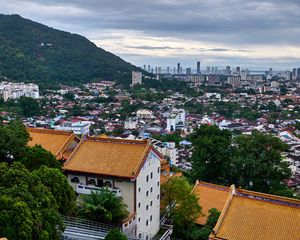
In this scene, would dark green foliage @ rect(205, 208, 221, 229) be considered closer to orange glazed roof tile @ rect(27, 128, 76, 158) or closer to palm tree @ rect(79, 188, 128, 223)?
palm tree @ rect(79, 188, 128, 223)

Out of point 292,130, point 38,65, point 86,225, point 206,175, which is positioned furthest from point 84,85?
point 86,225

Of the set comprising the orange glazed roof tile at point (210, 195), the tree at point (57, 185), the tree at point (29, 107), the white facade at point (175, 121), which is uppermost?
the tree at point (57, 185)

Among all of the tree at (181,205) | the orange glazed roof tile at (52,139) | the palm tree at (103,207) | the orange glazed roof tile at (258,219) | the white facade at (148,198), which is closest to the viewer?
the orange glazed roof tile at (258,219)

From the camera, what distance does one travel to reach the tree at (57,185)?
45.5 ft

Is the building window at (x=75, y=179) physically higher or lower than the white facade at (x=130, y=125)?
higher

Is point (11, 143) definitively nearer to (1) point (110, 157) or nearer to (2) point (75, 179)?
(2) point (75, 179)

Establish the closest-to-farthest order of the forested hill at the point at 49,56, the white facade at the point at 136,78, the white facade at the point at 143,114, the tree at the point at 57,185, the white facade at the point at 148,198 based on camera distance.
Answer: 1. the tree at the point at 57,185
2. the white facade at the point at 148,198
3. the white facade at the point at 143,114
4. the forested hill at the point at 49,56
5. the white facade at the point at 136,78

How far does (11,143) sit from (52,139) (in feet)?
11.7

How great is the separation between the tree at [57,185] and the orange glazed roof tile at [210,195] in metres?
8.26

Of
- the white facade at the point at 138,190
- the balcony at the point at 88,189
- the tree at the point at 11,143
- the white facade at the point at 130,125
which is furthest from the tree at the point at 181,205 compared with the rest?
the white facade at the point at 130,125

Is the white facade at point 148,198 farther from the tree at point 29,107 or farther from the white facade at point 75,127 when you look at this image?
the tree at point 29,107

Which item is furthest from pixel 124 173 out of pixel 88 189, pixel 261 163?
pixel 261 163

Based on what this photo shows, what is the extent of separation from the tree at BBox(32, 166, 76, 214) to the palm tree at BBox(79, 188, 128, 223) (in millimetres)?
941

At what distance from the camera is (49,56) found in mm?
159750
